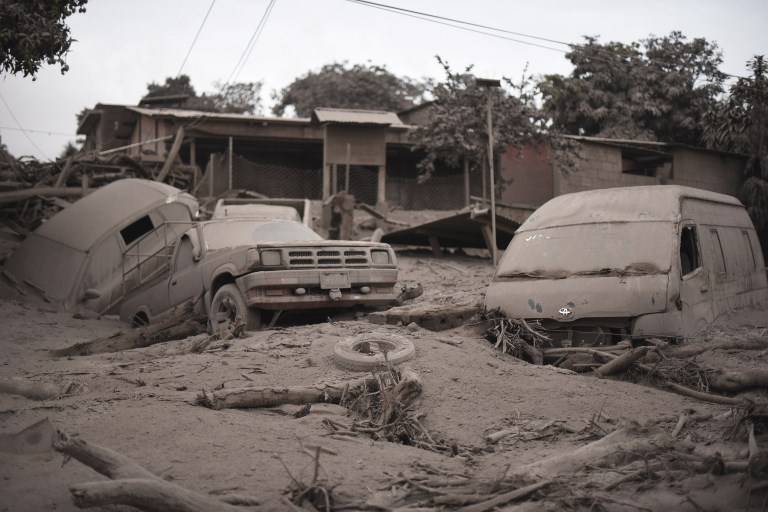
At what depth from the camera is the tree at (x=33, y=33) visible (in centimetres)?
1066

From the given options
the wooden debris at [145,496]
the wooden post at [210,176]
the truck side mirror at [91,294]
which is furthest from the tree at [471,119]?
the wooden debris at [145,496]

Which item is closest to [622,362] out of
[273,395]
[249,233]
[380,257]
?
[273,395]

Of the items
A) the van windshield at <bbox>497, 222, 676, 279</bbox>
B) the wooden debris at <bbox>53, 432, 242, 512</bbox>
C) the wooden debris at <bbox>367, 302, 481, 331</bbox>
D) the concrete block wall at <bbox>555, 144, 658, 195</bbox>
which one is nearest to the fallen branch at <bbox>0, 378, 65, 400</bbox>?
the wooden debris at <bbox>53, 432, 242, 512</bbox>

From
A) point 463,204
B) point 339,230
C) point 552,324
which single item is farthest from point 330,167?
point 552,324

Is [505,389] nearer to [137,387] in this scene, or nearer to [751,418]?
[751,418]

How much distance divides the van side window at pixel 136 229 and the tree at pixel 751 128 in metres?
18.6

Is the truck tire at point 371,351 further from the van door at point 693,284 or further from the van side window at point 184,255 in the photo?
the van side window at point 184,255

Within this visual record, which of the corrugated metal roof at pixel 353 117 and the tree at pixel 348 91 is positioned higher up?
the tree at pixel 348 91

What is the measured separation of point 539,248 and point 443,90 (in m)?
14.2

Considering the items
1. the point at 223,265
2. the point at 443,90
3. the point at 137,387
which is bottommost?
the point at 137,387

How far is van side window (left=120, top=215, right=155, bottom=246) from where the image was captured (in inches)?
535

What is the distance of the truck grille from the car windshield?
3.81 feet

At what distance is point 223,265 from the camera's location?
938cm

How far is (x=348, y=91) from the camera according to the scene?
38.2 m
